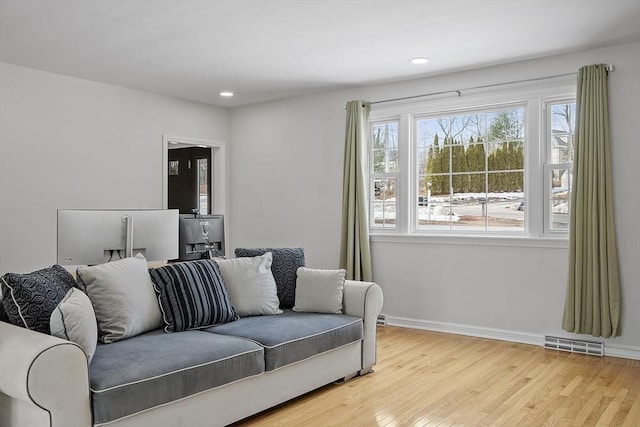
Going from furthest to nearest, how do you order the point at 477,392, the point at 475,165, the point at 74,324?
the point at 475,165 → the point at 477,392 → the point at 74,324

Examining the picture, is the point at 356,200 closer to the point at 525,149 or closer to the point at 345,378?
the point at 525,149

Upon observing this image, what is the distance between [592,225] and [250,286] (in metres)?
2.71

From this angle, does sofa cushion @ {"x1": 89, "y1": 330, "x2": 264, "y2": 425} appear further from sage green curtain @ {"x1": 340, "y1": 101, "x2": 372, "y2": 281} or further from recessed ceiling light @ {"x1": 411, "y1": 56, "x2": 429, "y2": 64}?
recessed ceiling light @ {"x1": 411, "y1": 56, "x2": 429, "y2": 64}

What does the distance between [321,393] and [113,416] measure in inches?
57.6

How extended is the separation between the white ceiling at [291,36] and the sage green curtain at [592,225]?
1.63ft

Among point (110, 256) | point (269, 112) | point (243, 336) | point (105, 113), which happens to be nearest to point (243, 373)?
point (243, 336)

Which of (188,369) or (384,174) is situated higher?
(384,174)

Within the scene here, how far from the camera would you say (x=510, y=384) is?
142 inches

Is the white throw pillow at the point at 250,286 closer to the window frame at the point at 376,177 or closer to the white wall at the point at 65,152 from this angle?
the window frame at the point at 376,177

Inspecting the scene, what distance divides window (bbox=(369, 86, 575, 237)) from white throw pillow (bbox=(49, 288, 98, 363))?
3.60m

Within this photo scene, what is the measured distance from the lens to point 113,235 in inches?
138

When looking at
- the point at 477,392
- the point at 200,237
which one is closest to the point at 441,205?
the point at 477,392

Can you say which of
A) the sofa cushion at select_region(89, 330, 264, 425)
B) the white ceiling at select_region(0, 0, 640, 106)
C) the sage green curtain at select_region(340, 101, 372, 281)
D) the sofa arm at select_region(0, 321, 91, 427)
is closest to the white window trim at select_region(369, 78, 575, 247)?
the sage green curtain at select_region(340, 101, 372, 281)

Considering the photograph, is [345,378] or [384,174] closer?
[345,378]
